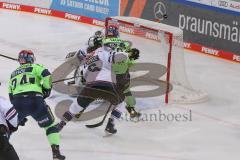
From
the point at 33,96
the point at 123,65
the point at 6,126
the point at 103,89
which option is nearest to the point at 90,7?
the point at 123,65

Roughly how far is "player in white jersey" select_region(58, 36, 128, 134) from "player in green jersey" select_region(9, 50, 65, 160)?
844 millimetres

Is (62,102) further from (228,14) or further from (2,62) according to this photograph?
(228,14)

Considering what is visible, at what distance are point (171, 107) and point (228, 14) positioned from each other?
3.88m

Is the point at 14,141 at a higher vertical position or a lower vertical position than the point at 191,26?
lower

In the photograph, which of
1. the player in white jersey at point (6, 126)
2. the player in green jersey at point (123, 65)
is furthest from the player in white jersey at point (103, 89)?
the player in white jersey at point (6, 126)

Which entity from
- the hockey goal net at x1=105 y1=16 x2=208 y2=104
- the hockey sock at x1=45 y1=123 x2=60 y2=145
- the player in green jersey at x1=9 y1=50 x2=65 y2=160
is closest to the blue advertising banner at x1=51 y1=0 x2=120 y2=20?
the hockey goal net at x1=105 y1=16 x2=208 y2=104

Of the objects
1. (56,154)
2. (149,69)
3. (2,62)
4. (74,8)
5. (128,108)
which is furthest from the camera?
(74,8)

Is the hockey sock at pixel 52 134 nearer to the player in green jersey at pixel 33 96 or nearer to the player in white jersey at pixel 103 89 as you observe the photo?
the player in green jersey at pixel 33 96

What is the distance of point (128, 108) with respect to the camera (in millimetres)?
9727

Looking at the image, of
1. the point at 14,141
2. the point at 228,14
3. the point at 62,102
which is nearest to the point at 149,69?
the point at 62,102

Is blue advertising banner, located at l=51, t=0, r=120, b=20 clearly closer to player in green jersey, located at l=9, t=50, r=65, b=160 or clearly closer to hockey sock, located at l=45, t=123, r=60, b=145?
player in green jersey, located at l=9, t=50, r=65, b=160

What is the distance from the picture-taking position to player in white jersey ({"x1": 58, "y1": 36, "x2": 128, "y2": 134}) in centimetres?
863

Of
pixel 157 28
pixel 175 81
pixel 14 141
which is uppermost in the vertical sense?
pixel 157 28

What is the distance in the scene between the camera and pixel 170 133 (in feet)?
30.1
